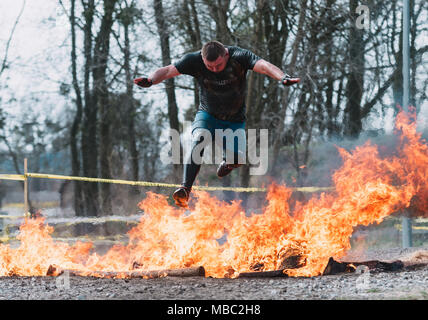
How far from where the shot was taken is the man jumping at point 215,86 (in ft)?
19.9

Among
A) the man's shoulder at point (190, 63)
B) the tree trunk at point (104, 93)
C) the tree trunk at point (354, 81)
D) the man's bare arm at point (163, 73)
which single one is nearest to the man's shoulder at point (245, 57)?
the man's shoulder at point (190, 63)

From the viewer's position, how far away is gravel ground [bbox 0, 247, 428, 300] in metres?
5.17

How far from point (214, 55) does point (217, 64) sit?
13 centimetres

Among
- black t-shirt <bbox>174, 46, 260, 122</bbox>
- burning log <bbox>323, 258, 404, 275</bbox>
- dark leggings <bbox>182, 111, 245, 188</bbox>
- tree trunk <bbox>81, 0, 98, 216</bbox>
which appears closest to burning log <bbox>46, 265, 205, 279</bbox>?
dark leggings <bbox>182, 111, 245, 188</bbox>

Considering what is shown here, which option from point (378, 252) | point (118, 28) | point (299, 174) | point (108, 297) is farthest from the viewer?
point (118, 28)

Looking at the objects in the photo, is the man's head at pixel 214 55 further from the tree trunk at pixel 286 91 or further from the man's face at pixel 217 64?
the tree trunk at pixel 286 91

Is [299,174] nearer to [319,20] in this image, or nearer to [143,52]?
[319,20]

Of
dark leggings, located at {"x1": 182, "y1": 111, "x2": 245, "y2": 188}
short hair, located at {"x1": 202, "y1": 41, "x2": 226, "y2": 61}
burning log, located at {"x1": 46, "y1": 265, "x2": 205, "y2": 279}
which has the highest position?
short hair, located at {"x1": 202, "y1": 41, "x2": 226, "y2": 61}

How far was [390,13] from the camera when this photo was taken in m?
15.5

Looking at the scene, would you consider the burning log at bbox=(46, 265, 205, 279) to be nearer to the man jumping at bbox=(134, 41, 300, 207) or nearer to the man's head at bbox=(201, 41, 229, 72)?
the man jumping at bbox=(134, 41, 300, 207)

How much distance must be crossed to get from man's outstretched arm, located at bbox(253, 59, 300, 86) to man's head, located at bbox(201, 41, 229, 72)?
389 millimetres

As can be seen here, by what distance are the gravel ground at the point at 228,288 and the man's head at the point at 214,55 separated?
8.08ft
